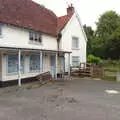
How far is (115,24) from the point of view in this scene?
59.1 meters

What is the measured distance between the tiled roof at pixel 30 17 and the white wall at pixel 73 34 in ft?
2.63

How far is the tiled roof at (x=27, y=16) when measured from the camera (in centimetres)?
1856

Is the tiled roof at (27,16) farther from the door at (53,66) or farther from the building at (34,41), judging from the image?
the door at (53,66)

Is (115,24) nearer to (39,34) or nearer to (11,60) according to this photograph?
(39,34)

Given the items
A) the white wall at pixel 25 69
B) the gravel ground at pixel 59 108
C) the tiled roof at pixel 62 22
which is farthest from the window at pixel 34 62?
the gravel ground at pixel 59 108

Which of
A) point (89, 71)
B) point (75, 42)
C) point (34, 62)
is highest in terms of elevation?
point (75, 42)

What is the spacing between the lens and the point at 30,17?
21594 millimetres

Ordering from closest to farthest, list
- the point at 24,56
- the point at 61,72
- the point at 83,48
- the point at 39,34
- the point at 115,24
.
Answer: the point at 24,56 → the point at 39,34 → the point at 61,72 → the point at 83,48 → the point at 115,24

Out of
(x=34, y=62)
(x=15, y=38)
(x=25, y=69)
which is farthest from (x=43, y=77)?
(x=15, y=38)

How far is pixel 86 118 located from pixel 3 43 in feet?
35.9

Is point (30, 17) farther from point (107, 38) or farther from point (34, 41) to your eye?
point (107, 38)

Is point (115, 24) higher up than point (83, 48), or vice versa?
point (115, 24)

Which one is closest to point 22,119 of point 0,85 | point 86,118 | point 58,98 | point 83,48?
point 86,118

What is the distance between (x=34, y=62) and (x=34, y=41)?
2.06 m
